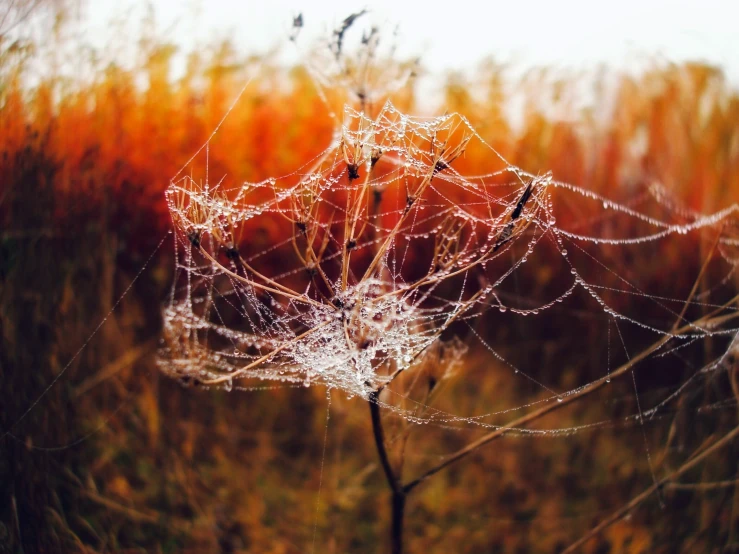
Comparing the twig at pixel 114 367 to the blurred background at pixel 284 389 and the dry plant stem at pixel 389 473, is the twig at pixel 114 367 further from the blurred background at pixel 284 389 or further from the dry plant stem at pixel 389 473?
the dry plant stem at pixel 389 473

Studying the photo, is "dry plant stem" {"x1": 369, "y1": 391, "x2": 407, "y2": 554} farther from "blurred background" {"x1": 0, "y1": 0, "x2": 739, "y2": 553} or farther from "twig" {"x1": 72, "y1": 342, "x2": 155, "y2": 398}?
"twig" {"x1": 72, "y1": 342, "x2": 155, "y2": 398}

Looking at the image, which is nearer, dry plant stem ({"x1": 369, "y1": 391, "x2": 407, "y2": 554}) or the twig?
dry plant stem ({"x1": 369, "y1": 391, "x2": 407, "y2": 554})

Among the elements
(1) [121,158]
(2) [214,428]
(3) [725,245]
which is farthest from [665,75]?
(2) [214,428]

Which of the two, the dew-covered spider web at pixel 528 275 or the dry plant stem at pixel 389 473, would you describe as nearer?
the dry plant stem at pixel 389 473

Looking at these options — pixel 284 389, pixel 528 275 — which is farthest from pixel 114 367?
pixel 528 275

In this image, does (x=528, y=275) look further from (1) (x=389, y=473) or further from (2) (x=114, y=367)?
(2) (x=114, y=367)

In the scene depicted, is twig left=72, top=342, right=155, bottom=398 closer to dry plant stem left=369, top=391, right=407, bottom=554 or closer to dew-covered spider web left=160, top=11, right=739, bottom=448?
dew-covered spider web left=160, top=11, right=739, bottom=448

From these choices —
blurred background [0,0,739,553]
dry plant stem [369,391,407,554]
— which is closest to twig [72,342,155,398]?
blurred background [0,0,739,553]

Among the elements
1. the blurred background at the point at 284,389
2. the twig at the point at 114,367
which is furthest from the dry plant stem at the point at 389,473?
the twig at the point at 114,367
